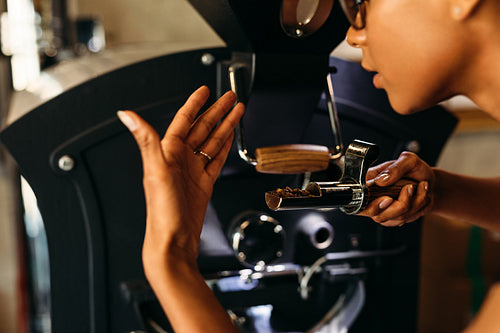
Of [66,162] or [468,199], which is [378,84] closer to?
[468,199]

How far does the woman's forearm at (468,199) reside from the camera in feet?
1.93

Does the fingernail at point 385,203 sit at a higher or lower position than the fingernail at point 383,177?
lower

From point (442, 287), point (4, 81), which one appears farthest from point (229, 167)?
point (4, 81)

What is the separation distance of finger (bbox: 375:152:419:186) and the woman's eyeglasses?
6.6 inches

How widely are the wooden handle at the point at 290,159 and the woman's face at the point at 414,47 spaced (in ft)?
0.38

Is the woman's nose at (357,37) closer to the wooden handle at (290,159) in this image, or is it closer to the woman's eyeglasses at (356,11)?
the woman's eyeglasses at (356,11)

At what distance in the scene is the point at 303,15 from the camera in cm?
49

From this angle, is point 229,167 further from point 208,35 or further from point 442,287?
point 208,35

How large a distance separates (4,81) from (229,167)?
1.06m

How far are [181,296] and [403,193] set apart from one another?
0.84 feet

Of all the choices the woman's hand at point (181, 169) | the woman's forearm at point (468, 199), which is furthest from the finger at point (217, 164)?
the woman's forearm at point (468, 199)

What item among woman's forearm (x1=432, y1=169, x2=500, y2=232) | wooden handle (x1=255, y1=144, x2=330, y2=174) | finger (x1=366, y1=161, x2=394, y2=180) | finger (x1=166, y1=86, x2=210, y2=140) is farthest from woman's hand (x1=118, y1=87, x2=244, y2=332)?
woman's forearm (x1=432, y1=169, x2=500, y2=232)

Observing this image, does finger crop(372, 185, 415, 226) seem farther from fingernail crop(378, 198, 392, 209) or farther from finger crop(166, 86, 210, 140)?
finger crop(166, 86, 210, 140)

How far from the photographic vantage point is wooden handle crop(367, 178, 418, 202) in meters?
0.49
